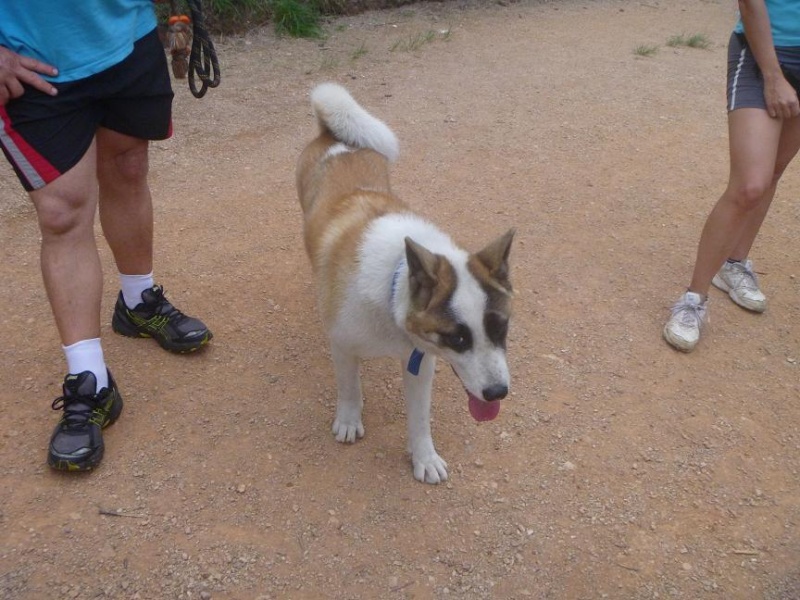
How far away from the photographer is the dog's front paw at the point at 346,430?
301 cm

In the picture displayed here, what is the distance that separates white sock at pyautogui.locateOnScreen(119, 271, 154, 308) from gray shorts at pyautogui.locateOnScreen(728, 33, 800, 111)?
3.03m

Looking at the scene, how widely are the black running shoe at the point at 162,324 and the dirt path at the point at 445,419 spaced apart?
0.30 ft

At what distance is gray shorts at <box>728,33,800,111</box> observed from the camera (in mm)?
3221

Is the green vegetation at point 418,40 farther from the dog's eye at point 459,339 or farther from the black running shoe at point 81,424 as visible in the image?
the dog's eye at point 459,339

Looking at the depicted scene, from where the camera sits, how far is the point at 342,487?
2.80 m

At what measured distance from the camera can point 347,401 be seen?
117 inches

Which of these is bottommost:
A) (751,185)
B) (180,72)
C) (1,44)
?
(751,185)

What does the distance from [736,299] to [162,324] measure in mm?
3256

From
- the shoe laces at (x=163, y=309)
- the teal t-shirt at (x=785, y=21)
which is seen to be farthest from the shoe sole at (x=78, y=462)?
the teal t-shirt at (x=785, y=21)

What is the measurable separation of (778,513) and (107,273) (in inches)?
143

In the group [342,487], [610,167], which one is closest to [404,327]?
[342,487]

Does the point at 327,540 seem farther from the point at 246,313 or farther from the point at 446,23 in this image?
the point at 446,23

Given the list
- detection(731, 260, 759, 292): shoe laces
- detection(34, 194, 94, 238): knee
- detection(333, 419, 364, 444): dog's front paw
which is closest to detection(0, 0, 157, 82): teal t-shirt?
detection(34, 194, 94, 238): knee

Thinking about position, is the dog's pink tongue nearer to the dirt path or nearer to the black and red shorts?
the dirt path
